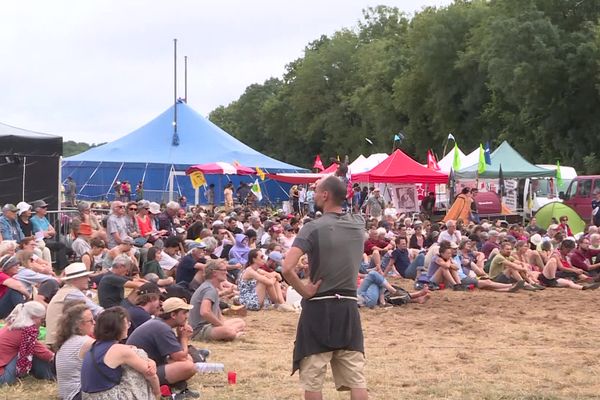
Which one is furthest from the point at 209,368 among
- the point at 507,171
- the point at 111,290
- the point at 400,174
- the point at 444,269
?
the point at 507,171

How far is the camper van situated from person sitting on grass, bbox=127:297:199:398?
2039 cm

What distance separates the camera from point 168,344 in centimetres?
672

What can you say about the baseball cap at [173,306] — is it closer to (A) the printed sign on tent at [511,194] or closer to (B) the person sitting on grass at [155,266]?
(B) the person sitting on grass at [155,266]

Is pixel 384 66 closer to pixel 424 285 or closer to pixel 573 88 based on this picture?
pixel 573 88

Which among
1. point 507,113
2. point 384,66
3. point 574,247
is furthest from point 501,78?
point 574,247

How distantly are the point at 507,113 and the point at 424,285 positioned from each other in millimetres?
36254

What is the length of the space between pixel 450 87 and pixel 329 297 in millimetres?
50871

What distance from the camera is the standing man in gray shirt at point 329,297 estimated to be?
512cm

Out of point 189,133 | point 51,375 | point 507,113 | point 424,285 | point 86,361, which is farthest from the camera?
point 507,113

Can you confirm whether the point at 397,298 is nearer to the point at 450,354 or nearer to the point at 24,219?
the point at 450,354

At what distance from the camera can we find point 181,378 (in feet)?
22.7

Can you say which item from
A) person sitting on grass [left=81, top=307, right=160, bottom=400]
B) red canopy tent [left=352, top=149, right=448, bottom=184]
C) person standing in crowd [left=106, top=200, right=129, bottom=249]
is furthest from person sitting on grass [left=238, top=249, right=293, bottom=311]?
red canopy tent [left=352, top=149, right=448, bottom=184]

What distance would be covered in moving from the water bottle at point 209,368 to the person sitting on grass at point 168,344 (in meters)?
0.88

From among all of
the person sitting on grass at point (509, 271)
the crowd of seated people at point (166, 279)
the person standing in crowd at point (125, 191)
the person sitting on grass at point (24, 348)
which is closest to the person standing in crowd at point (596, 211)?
the crowd of seated people at point (166, 279)
